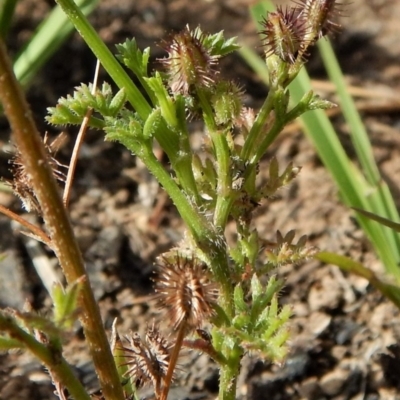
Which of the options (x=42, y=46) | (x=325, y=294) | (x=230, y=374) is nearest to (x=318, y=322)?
(x=325, y=294)

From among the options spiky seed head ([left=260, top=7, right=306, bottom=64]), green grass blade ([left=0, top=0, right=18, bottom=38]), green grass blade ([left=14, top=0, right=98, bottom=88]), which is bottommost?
spiky seed head ([left=260, top=7, right=306, bottom=64])

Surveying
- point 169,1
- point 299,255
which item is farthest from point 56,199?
point 169,1

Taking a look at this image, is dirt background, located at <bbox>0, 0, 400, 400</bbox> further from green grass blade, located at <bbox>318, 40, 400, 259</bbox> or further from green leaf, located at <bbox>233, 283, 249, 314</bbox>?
green leaf, located at <bbox>233, 283, 249, 314</bbox>

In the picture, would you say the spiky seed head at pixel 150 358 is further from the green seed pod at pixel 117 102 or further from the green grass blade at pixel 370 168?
the green grass blade at pixel 370 168

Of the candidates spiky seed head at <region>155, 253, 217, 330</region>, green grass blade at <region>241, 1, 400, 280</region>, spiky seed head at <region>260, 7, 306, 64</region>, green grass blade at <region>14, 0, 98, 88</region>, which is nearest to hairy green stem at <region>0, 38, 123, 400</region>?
spiky seed head at <region>155, 253, 217, 330</region>

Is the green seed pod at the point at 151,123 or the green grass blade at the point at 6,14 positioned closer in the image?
the green seed pod at the point at 151,123

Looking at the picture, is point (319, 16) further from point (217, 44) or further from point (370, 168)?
point (370, 168)

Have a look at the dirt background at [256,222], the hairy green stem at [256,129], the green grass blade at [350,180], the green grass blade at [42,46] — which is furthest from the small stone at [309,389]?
the green grass blade at [42,46]
